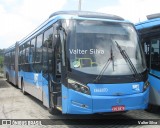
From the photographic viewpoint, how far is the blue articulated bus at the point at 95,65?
801 centimetres

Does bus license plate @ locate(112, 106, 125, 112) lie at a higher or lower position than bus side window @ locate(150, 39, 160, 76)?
lower

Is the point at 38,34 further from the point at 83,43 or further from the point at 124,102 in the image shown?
the point at 124,102

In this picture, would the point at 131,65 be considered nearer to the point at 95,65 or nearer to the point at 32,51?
the point at 95,65

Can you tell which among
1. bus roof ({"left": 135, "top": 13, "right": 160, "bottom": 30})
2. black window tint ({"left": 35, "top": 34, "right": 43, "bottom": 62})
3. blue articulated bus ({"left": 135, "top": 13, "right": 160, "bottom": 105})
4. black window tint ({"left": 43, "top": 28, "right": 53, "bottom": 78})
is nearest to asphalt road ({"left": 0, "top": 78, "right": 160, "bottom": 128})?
blue articulated bus ({"left": 135, "top": 13, "right": 160, "bottom": 105})

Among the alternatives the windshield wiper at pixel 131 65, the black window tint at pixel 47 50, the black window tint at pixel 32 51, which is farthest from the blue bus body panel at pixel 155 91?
the black window tint at pixel 32 51

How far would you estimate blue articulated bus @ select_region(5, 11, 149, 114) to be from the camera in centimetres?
801

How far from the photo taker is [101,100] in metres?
7.96

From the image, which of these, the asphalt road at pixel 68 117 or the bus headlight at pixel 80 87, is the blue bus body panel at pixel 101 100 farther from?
the asphalt road at pixel 68 117

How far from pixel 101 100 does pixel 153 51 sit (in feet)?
11.1

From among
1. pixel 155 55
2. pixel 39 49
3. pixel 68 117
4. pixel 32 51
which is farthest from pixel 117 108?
pixel 32 51

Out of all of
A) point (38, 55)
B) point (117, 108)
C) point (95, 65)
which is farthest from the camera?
point (38, 55)

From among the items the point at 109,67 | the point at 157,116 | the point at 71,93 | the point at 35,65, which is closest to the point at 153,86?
the point at 157,116

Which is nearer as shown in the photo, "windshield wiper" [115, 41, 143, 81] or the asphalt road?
"windshield wiper" [115, 41, 143, 81]

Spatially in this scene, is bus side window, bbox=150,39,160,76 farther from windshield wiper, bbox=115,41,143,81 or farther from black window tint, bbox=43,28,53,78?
black window tint, bbox=43,28,53,78
